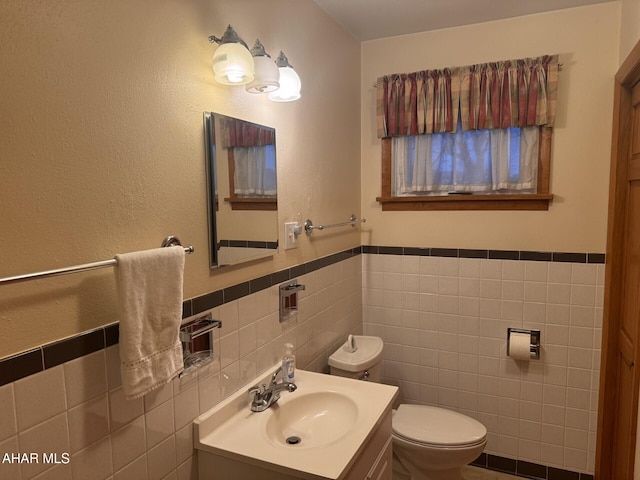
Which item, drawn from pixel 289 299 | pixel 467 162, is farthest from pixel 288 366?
pixel 467 162

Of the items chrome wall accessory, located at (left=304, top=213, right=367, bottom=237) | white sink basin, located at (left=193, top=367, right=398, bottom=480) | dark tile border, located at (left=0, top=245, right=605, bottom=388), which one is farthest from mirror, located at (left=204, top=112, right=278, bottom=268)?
white sink basin, located at (left=193, top=367, right=398, bottom=480)

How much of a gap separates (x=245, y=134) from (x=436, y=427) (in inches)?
68.4

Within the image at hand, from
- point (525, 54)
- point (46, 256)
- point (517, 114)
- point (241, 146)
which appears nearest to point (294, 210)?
point (241, 146)

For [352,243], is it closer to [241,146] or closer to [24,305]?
[241,146]

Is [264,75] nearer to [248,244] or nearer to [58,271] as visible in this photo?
[248,244]

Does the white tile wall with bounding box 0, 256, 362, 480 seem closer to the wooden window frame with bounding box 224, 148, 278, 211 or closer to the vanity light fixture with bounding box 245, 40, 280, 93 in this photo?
the wooden window frame with bounding box 224, 148, 278, 211

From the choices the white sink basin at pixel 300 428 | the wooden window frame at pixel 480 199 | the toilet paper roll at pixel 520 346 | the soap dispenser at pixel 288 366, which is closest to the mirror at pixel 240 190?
the soap dispenser at pixel 288 366

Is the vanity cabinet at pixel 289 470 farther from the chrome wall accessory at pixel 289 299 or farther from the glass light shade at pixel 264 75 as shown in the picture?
the glass light shade at pixel 264 75

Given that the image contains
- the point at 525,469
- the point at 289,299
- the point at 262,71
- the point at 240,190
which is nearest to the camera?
the point at 262,71

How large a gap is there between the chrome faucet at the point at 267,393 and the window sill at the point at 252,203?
2.28 ft

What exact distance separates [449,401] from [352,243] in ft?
3.82

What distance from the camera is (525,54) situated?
95.3 inches

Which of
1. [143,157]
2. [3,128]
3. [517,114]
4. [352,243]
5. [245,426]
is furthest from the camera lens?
[352,243]

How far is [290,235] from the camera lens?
1996mm
